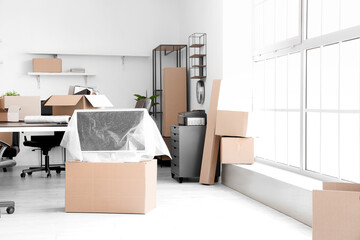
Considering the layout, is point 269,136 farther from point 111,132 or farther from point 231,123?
point 111,132

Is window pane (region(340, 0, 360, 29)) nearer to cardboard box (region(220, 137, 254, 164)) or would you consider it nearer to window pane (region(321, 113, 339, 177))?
window pane (region(321, 113, 339, 177))

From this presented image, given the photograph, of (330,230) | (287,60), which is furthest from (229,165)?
(330,230)

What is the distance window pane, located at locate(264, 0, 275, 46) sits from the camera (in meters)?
4.99

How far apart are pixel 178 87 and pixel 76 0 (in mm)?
2161

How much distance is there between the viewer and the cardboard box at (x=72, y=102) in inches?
174

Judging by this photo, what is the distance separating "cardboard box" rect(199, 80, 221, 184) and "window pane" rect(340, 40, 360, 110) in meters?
1.86

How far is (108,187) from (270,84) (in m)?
2.14

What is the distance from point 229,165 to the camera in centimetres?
529

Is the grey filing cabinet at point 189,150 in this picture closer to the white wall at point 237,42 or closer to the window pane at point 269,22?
the white wall at point 237,42

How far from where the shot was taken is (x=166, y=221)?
370 centimetres

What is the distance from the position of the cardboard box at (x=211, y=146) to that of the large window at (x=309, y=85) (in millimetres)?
468

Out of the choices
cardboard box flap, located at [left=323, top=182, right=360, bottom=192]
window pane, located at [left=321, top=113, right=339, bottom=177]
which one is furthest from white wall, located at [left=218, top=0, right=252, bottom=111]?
cardboard box flap, located at [left=323, top=182, right=360, bottom=192]

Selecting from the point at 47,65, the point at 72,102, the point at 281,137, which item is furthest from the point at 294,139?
the point at 47,65

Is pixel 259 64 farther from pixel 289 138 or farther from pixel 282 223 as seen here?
pixel 282 223
